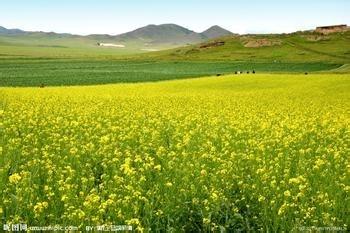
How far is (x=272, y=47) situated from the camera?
16825 centimetres

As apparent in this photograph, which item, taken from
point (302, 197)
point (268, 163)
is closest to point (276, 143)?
point (268, 163)

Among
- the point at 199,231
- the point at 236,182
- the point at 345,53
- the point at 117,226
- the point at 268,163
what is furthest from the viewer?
the point at 345,53

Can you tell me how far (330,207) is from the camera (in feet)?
28.6

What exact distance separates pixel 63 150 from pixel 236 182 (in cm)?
459

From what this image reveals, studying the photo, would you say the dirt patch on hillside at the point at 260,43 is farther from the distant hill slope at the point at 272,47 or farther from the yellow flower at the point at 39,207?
the yellow flower at the point at 39,207

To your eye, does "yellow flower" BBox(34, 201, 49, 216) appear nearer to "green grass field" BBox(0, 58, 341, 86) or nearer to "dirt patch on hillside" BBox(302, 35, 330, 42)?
"green grass field" BBox(0, 58, 341, 86)

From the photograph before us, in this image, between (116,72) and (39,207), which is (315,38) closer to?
(116,72)

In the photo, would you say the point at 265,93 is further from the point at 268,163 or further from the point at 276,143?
the point at 268,163

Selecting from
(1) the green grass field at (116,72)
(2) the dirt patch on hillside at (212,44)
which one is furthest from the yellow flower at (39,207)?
(2) the dirt patch on hillside at (212,44)

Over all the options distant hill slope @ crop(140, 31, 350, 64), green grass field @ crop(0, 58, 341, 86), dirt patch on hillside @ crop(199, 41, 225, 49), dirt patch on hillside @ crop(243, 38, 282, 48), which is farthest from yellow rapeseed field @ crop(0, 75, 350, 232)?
dirt patch on hillside @ crop(199, 41, 225, 49)

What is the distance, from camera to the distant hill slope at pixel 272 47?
15050 centimetres

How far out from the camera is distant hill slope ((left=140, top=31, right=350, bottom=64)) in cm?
15050

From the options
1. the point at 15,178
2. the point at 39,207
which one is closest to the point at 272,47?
the point at 15,178

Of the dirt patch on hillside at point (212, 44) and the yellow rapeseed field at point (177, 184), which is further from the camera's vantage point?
the dirt patch on hillside at point (212, 44)
